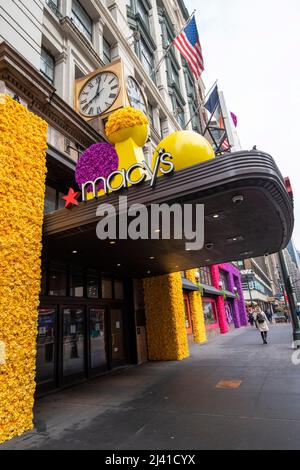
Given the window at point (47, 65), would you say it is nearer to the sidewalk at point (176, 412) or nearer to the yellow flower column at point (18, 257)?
the yellow flower column at point (18, 257)

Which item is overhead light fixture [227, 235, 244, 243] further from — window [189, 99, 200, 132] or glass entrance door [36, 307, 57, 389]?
window [189, 99, 200, 132]

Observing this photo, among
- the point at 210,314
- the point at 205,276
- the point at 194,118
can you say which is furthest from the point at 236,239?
the point at 194,118

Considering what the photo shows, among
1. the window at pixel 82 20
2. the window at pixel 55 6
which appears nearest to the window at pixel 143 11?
the window at pixel 82 20

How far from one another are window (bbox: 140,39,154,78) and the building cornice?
482 inches

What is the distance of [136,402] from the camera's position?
714 centimetres

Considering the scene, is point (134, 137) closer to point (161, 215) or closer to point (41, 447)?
point (161, 215)

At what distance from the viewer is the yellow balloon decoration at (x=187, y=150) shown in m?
6.68

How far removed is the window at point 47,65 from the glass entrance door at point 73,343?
8871 mm

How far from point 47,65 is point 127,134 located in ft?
19.7

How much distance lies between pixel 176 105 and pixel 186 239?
21.9 m

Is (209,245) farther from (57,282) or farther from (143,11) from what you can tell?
(143,11)

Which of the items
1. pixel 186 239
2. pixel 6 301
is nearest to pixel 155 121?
pixel 186 239

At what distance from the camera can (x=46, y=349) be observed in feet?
28.5
